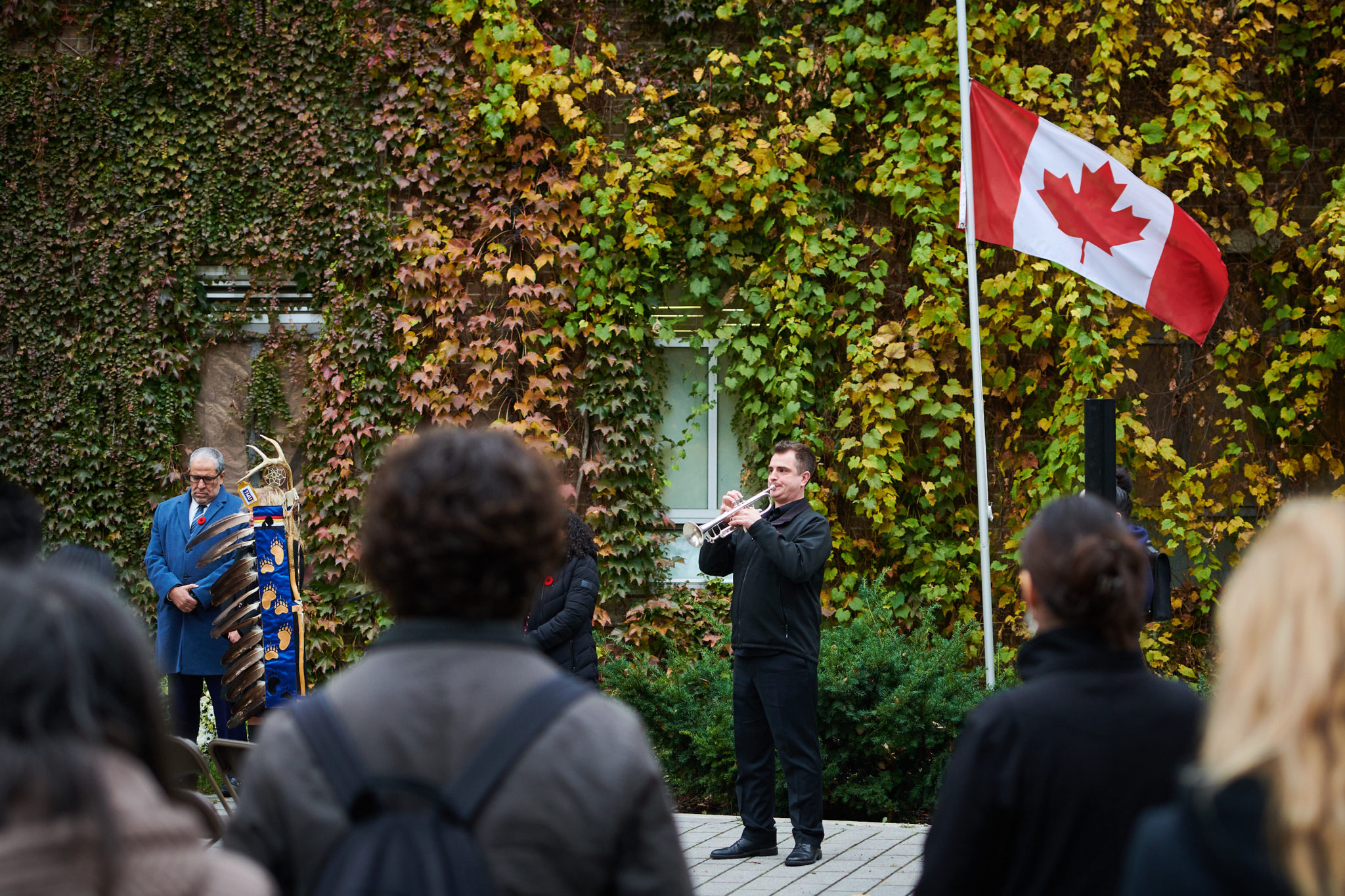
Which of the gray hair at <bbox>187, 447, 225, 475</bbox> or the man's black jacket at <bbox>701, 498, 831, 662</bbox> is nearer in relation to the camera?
the man's black jacket at <bbox>701, 498, 831, 662</bbox>

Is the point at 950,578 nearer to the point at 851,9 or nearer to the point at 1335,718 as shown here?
the point at 851,9

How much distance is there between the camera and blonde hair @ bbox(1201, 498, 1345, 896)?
125 centimetres

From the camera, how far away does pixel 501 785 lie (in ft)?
5.33

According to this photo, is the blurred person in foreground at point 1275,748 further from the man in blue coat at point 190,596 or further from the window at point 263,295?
the window at point 263,295

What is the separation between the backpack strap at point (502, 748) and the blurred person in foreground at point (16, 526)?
2.09 m

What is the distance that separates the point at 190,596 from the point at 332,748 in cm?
619

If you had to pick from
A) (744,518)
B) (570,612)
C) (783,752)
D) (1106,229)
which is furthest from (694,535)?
(1106,229)

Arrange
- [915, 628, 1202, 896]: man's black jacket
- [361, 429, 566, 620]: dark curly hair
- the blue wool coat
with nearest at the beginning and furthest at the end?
[361, 429, 566, 620]: dark curly hair → [915, 628, 1202, 896]: man's black jacket → the blue wool coat

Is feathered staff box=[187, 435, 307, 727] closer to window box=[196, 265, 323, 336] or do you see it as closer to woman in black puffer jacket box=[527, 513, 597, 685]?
woman in black puffer jacket box=[527, 513, 597, 685]

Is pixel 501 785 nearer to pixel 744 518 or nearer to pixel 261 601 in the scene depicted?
pixel 744 518

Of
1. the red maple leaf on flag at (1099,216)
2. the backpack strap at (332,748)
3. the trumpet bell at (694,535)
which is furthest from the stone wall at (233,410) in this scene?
the backpack strap at (332,748)

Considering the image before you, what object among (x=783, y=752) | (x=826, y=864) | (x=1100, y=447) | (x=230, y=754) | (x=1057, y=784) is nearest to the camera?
(x=1057, y=784)

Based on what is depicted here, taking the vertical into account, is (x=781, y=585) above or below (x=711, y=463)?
below

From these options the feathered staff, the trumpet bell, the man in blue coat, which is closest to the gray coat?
the trumpet bell
